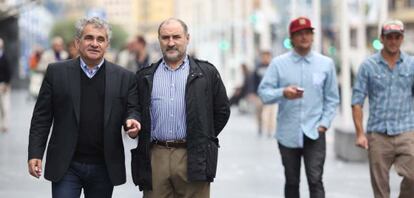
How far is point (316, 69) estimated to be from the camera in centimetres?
920

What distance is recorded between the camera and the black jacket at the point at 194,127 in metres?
6.79

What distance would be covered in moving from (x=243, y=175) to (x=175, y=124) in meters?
7.07

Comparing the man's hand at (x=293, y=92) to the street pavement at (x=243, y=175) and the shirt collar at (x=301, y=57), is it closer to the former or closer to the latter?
the shirt collar at (x=301, y=57)

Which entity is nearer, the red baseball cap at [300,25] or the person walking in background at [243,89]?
the red baseball cap at [300,25]

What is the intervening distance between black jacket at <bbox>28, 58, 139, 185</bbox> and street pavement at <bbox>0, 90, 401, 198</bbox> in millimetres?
4597

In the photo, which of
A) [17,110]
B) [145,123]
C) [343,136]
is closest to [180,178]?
[145,123]

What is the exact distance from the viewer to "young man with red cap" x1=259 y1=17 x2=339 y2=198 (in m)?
9.05

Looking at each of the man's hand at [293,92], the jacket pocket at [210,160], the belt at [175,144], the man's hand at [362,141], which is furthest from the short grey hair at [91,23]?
the man's hand at [362,141]

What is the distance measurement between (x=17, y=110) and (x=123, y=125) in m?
24.8

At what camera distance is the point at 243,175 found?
45.4 feet

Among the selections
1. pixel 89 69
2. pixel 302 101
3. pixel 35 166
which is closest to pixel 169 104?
Answer: pixel 89 69

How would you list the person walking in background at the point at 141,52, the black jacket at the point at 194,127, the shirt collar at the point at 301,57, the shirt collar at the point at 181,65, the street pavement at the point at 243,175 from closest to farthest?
the black jacket at the point at 194,127, the shirt collar at the point at 181,65, the shirt collar at the point at 301,57, the street pavement at the point at 243,175, the person walking in background at the point at 141,52

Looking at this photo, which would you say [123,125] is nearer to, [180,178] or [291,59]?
[180,178]

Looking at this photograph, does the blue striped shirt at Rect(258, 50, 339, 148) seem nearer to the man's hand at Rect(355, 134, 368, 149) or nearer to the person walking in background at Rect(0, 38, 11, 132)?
the man's hand at Rect(355, 134, 368, 149)
